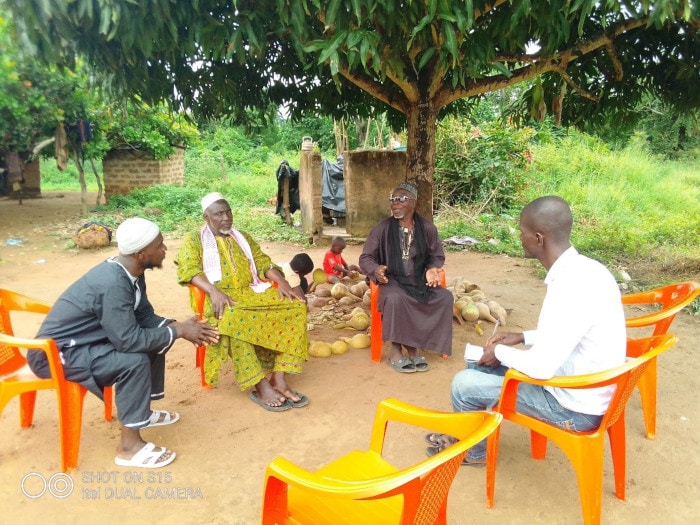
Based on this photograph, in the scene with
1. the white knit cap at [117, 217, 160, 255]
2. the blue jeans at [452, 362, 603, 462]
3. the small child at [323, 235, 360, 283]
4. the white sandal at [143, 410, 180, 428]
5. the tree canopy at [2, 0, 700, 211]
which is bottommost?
the white sandal at [143, 410, 180, 428]

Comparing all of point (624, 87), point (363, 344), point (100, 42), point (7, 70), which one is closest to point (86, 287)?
point (100, 42)

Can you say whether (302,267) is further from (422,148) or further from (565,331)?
(565,331)

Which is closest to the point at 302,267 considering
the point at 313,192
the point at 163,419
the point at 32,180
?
the point at 163,419

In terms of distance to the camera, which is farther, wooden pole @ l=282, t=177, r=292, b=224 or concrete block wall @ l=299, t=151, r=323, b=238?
wooden pole @ l=282, t=177, r=292, b=224

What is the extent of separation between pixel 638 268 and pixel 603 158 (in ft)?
24.2

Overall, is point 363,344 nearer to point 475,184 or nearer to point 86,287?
point 86,287

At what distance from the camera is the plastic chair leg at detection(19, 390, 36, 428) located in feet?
9.92

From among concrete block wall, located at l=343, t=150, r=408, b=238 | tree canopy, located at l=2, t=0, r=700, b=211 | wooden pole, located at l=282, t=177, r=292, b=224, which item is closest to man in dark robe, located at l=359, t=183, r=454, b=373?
tree canopy, located at l=2, t=0, r=700, b=211

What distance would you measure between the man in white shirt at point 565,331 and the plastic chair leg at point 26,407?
8.28 ft

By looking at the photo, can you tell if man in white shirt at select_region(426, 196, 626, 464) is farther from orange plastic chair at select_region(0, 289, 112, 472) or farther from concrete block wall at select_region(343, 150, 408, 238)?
concrete block wall at select_region(343, 150, 408, 238)

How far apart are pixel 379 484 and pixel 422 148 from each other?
3730 millimetres

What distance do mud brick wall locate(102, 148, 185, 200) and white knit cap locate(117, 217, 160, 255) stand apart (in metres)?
11.8

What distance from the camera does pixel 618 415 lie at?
228cm

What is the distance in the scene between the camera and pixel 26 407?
3.03 m
